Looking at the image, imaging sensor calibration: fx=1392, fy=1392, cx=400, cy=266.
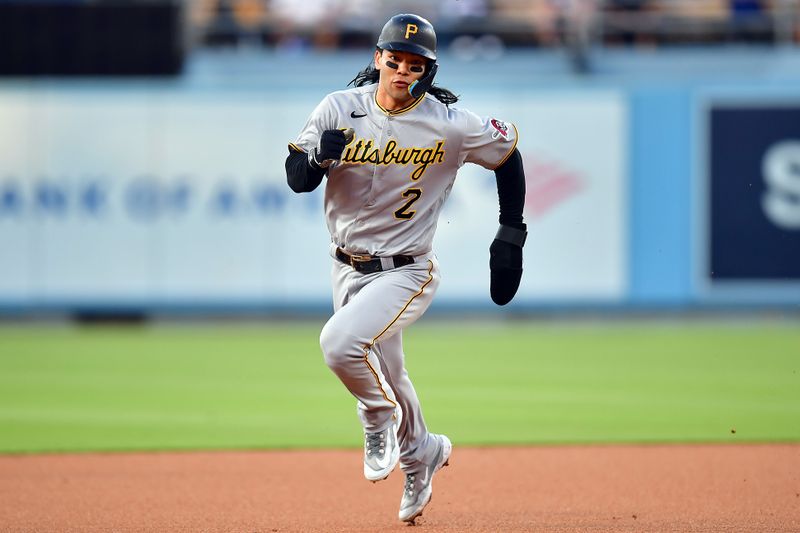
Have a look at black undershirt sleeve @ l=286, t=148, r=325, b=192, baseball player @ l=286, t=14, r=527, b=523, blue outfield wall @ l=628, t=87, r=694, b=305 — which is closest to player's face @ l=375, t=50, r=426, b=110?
baseball player @ l=286, t=14, r=527, b=523

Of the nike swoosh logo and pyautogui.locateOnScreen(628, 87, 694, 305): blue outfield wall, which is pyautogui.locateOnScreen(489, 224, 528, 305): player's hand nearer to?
the nike swoosh logo

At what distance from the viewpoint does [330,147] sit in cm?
517

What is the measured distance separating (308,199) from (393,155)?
36.7ft

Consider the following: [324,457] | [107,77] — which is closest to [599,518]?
[324,457]

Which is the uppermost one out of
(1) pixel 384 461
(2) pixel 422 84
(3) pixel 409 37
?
(3) pixel 409 37

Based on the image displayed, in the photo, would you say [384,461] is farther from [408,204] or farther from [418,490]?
[408,204]

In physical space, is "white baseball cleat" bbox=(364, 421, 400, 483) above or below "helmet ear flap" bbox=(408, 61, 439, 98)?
below

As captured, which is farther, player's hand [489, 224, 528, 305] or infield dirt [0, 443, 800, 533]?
player's hand [489, 224, 528, 305]

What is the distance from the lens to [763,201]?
16.6m

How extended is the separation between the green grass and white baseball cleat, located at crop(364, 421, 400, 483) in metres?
2.74

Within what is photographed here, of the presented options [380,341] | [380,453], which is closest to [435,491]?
[380,453]

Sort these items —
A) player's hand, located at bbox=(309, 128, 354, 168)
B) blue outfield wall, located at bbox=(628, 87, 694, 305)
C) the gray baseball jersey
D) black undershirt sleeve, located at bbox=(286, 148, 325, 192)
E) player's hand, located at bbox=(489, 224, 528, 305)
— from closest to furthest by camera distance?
player's hand, located at bbox=(309, 128, 354, 168) → black undershirt sleeve, located at bbox=(286, 148, 325, 192) → the gray baseball jersey → player's hand, located at bbox=(489, 224, 528, 305) → blue outfield wall, located at bbox=(628, 87, 694, 305)

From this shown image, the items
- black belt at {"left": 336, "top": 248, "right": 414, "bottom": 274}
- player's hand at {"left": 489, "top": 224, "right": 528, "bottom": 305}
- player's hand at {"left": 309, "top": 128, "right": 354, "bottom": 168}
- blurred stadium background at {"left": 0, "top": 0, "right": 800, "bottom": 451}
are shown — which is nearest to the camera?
player's hand at {"left": 309, "top": 128, "right": 354, "bottom": 168}

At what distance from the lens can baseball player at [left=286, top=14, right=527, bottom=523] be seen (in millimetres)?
5434
